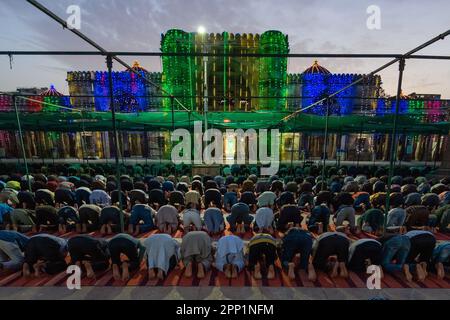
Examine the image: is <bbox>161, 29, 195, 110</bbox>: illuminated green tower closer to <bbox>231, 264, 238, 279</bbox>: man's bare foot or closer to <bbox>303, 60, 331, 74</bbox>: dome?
<bbox>303, 60, 331, 74</bbox>: dome

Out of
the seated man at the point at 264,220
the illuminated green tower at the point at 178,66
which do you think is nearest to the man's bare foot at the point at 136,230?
the seated man at the point at 264,220

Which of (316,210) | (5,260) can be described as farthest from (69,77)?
(316,210)

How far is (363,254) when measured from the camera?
16.9ft

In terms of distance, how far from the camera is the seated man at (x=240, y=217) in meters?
7.42

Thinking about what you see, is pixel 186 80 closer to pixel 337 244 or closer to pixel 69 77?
pixel 69 77

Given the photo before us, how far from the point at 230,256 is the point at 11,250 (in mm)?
4961

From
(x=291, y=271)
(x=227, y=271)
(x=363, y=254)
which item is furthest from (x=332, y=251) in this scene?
(x=227, y=271)

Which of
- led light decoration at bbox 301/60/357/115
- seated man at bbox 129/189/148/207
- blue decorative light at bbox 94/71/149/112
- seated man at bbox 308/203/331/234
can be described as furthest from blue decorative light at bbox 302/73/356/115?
seated man at bbox 129/189/148/207

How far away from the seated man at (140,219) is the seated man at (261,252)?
401 centimetres

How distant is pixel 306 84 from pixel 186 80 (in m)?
16.7

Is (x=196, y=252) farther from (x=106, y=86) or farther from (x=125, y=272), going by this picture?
(x=106, y=86)

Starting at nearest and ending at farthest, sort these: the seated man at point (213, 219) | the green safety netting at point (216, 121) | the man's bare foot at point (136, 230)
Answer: the seated man at point (213, 219)
the man's bare foot at point (136, 230)
the green safety netting at point (216, 121)

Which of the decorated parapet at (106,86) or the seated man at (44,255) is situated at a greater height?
the decorated parapet at (106,86)

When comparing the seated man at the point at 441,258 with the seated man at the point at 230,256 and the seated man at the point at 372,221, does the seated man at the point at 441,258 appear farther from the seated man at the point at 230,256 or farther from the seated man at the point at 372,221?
the seated man at the point at 230,256
